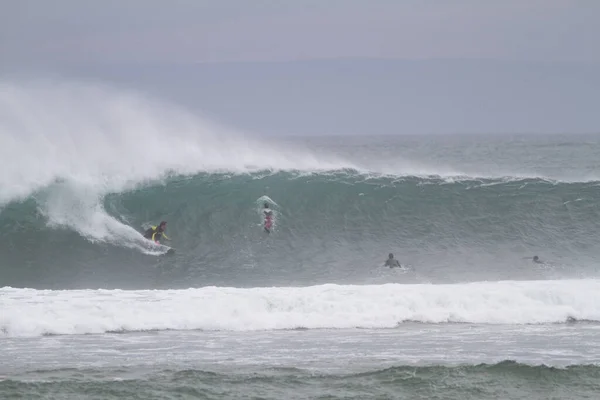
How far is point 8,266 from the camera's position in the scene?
15.8m

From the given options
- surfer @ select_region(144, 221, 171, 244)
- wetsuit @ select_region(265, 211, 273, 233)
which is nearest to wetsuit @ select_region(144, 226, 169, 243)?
surfer @ select_region(144, 221, 171, 244)

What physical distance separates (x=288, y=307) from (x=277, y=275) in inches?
138

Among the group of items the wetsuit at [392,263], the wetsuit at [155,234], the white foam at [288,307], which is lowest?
the white foam at [288,307]

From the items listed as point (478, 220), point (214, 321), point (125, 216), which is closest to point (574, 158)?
point (478, 220)

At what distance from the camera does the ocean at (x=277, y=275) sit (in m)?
8.40

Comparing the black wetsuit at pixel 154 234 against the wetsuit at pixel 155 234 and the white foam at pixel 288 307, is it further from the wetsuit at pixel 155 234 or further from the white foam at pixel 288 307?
the white foam at pixel 288 307

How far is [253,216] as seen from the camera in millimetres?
19094

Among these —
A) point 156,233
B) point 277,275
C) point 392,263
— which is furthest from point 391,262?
point 156,233

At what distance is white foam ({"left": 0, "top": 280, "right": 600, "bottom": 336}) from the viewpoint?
37.3 ft

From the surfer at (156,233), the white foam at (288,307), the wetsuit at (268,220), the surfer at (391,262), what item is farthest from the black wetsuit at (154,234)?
the surfer at (391,262)

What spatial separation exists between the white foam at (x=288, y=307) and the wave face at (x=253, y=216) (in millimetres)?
2023

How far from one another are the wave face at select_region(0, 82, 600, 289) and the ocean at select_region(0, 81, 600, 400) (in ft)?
0.21

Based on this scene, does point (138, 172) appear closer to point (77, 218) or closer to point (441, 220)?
point (77, 218)

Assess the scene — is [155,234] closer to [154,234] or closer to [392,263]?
[154,234]
